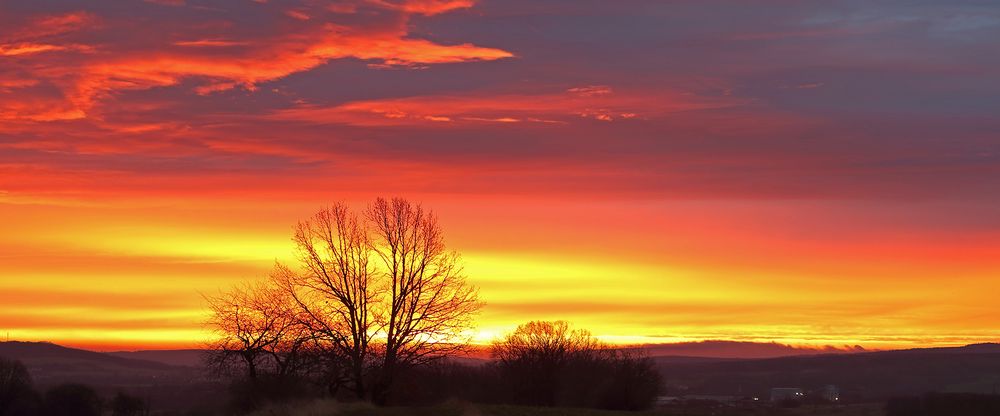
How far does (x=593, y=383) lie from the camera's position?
8062 cm

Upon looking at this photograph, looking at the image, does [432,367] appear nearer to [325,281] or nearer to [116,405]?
[325,281]

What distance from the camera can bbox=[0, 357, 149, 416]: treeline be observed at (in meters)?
127

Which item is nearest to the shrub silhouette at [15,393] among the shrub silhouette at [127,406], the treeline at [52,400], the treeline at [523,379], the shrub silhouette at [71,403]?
the treeline at [52,400]

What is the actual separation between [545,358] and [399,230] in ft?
111

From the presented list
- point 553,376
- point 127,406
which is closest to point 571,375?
point 553,376

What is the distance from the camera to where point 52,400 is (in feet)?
440

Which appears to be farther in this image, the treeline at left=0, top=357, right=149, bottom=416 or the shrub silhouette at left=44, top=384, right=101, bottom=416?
the shrub silhouette at left=44, top=384, right=101, bottom=416

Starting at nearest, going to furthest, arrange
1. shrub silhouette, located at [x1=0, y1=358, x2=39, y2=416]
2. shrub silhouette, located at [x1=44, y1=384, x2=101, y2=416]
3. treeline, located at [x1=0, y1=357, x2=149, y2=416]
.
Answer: shrub silhouette, located at [x1=0, y1=358, x2=39, y2=416] → treeline, located at [x1=0, y1=357, x2=149, y2=416] → shrub silhouette, located at [x1=44, y1=384, x2=101, y2=416]

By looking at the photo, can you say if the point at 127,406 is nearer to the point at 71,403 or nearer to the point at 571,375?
the point at 71,403

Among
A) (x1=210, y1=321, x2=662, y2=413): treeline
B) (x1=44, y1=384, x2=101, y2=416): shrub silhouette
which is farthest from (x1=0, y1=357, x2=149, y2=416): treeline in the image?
(x1=210, y1=321, x2=662, y2=413): treeline

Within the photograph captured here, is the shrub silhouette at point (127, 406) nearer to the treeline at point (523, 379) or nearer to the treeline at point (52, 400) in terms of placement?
the treeline at point (52, 400)

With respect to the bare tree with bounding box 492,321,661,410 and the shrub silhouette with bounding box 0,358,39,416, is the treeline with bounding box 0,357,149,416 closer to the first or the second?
the shrub silhouette with bounding box 0,358,39,416

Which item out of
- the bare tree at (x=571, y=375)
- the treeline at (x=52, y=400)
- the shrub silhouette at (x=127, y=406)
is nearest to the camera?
the bare tree at (x=571, y=375)

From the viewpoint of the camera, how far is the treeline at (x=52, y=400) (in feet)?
418
